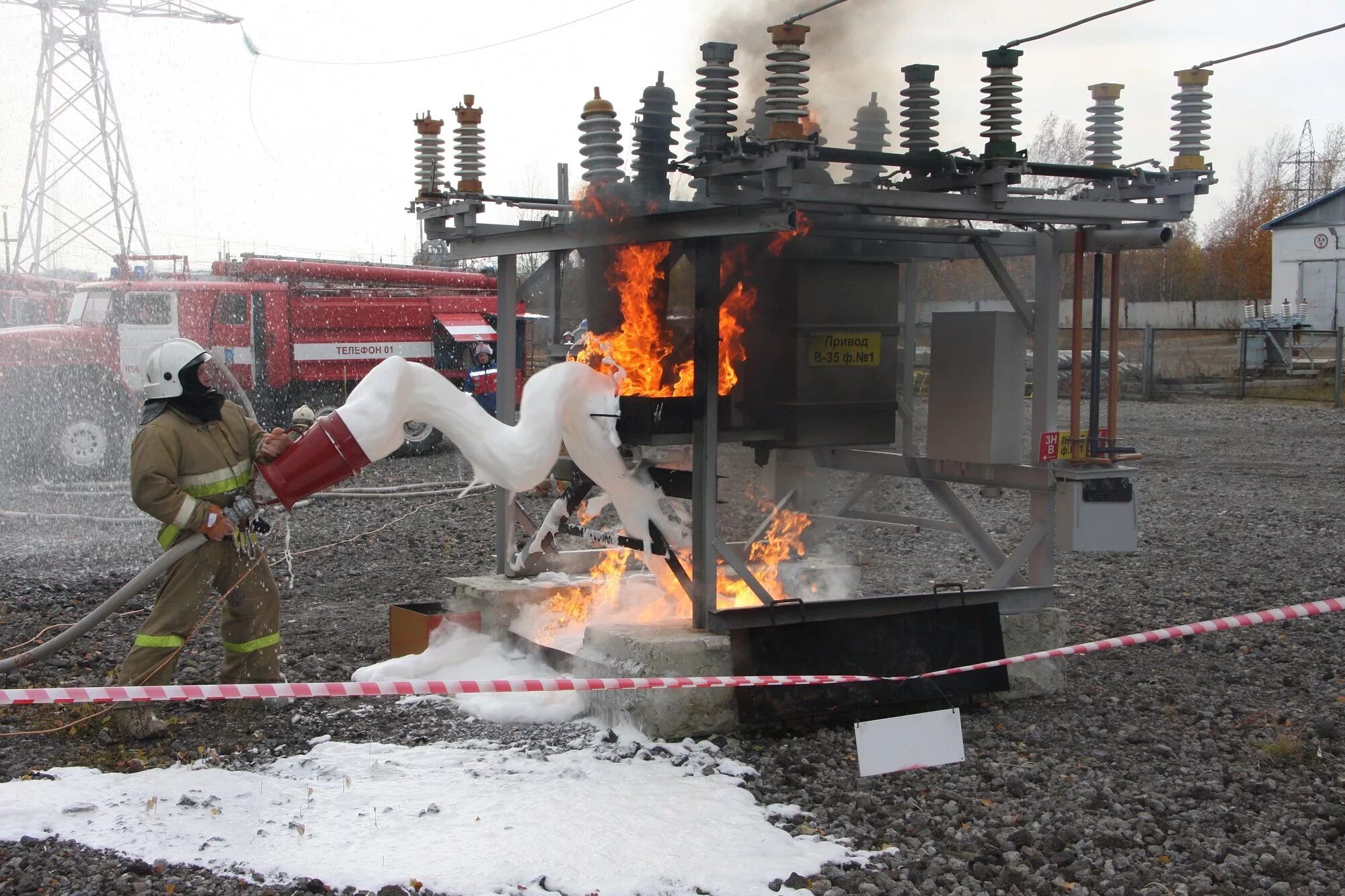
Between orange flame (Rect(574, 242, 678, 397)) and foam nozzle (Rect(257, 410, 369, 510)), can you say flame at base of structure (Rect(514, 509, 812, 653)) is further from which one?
foam nozzle (Rect(257, 410, 369, 510))

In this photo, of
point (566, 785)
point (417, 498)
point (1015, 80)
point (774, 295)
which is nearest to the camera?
point (566, 785)

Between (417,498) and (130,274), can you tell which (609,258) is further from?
→ (130,274)

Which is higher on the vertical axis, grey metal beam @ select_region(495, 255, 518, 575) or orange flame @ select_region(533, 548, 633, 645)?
grey metal beam @ select_region(495, 255, 518, 575)

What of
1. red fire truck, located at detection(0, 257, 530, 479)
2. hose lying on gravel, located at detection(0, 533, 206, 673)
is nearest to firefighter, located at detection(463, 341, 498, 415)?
red fire truck, located at detection(0, 257, 530, 479)

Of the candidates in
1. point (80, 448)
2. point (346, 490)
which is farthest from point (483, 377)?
point (80, 448)

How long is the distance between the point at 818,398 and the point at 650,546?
1.19 m

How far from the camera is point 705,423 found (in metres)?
5.95

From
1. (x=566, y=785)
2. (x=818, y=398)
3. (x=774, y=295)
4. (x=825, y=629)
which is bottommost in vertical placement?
(x=566, y=785)

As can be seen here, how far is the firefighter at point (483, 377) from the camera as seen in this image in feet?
63.5

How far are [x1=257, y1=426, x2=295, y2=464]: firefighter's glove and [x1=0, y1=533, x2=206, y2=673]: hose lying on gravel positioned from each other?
49cm

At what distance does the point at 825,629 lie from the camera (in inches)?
239

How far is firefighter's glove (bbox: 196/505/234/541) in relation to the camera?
6004 mm

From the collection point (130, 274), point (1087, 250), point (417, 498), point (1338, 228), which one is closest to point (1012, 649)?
point (1087, 250)

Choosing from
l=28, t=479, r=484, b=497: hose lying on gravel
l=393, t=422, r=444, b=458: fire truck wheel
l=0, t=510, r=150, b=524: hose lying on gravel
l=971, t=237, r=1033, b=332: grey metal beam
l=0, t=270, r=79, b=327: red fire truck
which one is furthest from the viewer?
l=0, t=270, r=79, b=327: red fire truck
